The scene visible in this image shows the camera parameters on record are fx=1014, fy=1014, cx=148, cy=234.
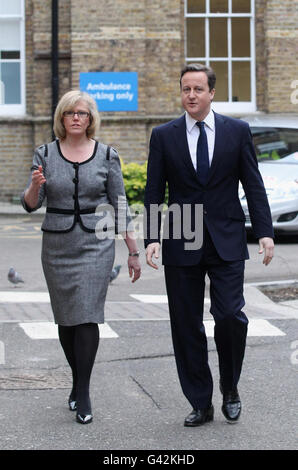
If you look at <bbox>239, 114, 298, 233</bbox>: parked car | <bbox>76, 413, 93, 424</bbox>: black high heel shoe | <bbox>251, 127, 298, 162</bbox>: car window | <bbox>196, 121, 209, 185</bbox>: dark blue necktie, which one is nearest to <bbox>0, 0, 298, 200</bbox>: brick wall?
<bbox>239, 114, 298, 233</bbox>: parked car

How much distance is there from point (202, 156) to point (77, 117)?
72cm

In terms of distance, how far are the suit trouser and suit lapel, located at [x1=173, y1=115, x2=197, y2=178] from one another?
0.39 metres

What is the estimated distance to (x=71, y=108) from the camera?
5488mm

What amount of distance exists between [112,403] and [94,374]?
77 centimetres

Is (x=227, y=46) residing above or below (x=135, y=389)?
above

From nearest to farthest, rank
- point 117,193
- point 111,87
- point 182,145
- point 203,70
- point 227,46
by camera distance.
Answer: point 203,70 → point 182,145 → point 117,193 → point 111,87 → point 227,46

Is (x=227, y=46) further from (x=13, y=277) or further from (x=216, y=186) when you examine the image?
(x=216, y=186)

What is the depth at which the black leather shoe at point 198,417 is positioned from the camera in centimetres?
532

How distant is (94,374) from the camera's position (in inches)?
259

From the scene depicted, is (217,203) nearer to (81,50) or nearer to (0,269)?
(0,269)

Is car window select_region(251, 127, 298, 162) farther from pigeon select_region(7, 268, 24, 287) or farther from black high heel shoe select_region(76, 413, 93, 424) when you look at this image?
black high heel shoe select_region(76, 413, 93, 424)

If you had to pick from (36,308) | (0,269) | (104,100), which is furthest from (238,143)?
(104,100)

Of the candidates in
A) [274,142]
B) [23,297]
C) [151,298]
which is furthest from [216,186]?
[274,142]

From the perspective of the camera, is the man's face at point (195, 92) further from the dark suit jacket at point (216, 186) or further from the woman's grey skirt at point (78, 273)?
the woman's grey skirt at point (78, 273)
